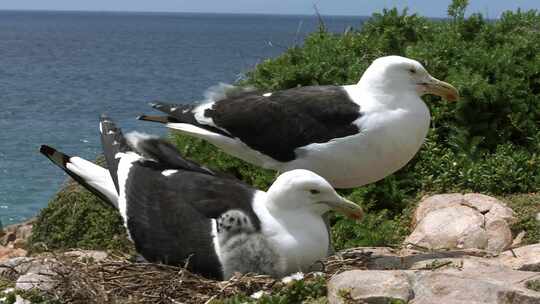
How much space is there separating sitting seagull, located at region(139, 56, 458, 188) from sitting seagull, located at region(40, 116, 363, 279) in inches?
20.4

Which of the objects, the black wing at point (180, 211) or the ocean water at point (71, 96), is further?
the ocean water at point (71, 96)

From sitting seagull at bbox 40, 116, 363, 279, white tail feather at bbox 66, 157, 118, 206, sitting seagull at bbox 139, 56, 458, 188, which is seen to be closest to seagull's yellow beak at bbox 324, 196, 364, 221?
sitting seagull at bbox 40, 116, 363, 279

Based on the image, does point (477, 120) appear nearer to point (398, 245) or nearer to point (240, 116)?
point (398, 245)

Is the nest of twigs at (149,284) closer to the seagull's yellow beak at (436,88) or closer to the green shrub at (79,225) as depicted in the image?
the seagull's yellow beak at (436,88)

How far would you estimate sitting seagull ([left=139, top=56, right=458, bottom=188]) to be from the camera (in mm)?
6891

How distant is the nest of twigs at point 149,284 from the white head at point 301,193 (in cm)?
39

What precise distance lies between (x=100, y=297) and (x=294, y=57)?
18.2 ft

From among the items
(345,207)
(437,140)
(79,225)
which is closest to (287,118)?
(345,207)

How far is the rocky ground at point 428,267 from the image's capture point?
547 cm

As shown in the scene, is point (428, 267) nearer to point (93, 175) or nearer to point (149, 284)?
point (149, 284)

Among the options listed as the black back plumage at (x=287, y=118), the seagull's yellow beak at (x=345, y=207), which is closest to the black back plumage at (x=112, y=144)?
the black back plumage at (x=287, y=118)

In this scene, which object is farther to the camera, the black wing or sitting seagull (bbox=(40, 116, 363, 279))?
the black wing

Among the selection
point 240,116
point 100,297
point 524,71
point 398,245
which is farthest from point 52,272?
point 524,71

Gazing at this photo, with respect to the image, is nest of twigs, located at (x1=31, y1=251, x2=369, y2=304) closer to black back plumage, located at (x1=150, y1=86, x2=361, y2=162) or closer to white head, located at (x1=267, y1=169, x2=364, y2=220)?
white head, located at (x1=267, y1=169, x2=364, y2=220)
